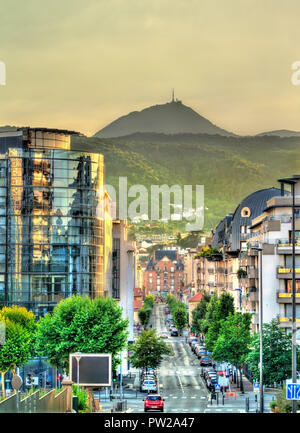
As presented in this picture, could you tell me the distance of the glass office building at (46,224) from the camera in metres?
118

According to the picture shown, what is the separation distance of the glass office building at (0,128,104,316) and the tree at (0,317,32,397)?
19.0m

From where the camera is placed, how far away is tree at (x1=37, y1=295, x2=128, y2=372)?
9494 centimetres

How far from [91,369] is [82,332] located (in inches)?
Result: 2055

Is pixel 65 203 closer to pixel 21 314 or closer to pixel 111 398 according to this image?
pixel 21 314

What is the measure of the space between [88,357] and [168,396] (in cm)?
5091

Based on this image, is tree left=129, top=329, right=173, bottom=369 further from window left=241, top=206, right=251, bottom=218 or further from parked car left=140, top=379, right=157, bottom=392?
window left=241, top=206, right=251, bottom=218

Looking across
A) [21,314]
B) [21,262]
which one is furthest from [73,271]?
[21,314]

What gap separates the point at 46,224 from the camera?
11950 cm

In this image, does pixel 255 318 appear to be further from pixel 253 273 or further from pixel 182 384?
pixel 182 384

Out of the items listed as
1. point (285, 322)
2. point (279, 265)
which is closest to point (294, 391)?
point (285, 322)

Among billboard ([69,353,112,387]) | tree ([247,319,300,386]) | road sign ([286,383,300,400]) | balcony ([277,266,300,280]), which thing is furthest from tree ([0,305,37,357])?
road sign ([286,383,300,400])

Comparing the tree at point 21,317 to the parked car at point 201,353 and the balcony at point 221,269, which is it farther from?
the balcony at point 221,269

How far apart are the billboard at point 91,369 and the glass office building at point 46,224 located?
7260cm

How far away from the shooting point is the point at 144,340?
379 ft
